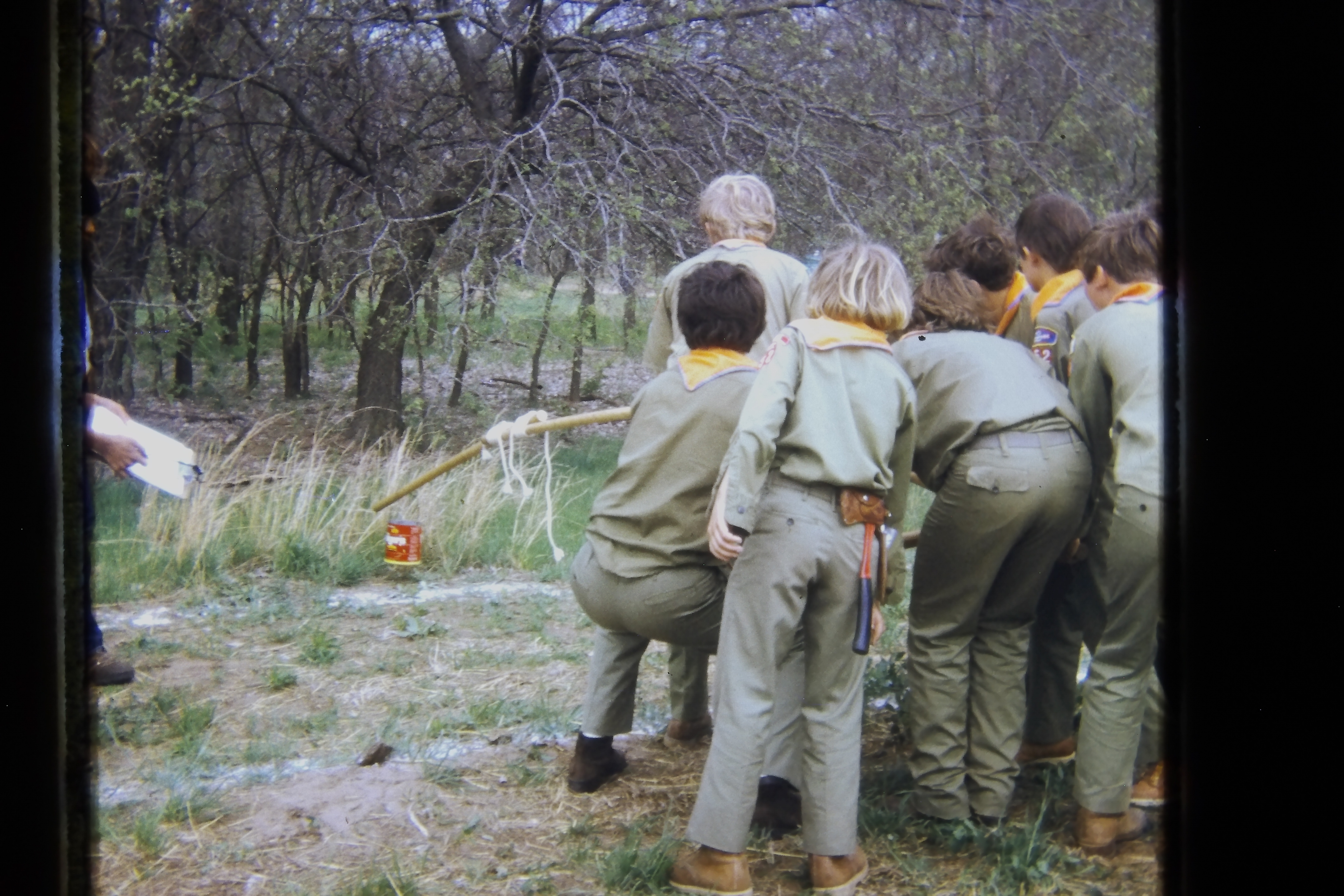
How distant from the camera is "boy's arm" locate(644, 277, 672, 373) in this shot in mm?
4488

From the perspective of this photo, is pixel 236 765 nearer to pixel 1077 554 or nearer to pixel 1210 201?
pixel 1077 554

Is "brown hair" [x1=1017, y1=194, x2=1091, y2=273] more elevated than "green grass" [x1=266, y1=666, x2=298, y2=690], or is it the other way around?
"brown hair" [x1=1017, y1=194, x2=1091, y2=273]

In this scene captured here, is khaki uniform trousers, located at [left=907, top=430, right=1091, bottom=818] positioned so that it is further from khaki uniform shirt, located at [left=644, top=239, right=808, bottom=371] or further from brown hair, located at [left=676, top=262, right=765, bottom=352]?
khaki uniform shirt, located at [left=644, top=239, right=808, bottom=371]

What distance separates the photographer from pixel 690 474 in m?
3.26

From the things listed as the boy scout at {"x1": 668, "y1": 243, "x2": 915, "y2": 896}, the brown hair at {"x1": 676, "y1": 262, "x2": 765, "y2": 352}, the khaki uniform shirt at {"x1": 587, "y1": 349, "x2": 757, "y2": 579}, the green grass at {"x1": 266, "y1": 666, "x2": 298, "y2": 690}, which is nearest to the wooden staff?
the khaki uniform shirt at {"x1": 587, "y1": 349, "x2": 757, "y2": 579}

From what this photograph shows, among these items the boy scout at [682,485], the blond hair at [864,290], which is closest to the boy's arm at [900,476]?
the blond hair at [864,290]

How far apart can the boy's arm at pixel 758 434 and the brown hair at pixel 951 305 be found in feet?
2.06

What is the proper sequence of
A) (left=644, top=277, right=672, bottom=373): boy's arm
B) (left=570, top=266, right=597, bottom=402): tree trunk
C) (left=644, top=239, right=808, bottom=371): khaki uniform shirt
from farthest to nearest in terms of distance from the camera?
(left=570, top=266, right=597, bottom=402): tree trunk
(left=644, top=277, right=672, bottom=373): boy's arm
(left=644, top=239, right=808, bottom=371): khaki uniform shirt

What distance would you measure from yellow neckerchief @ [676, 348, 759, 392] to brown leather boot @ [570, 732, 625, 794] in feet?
3.85

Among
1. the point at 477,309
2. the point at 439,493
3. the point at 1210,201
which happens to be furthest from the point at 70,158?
the point at 477,309

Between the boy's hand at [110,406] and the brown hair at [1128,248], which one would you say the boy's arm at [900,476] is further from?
the boy's hand at [110,406]

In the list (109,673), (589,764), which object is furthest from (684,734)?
(109,673)

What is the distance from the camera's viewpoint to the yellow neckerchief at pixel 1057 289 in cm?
371

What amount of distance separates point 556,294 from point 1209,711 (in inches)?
325
